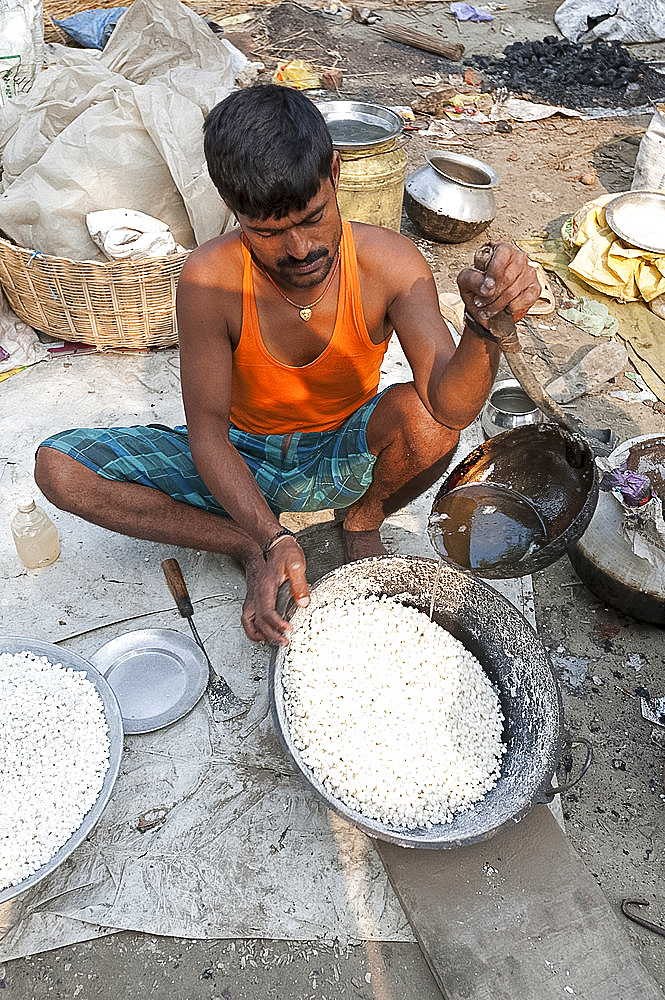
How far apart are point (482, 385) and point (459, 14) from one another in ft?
23.6

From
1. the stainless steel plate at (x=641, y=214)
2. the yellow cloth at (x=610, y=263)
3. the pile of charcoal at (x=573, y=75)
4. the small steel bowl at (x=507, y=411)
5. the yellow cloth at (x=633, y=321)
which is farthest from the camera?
the pile of charcoal at (x=573, y=75)

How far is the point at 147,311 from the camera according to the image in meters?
3.22

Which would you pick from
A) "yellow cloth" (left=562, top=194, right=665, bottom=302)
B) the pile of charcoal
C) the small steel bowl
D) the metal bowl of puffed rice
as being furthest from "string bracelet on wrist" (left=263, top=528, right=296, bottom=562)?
the pile of charcoal

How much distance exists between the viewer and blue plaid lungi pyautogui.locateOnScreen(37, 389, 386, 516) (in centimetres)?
222

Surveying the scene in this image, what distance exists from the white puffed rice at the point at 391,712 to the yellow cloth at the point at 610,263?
8.65 feet

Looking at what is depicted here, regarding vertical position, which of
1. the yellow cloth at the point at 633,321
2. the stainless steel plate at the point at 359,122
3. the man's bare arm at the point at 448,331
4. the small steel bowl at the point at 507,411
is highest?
the man's bare arm at the point at 448,331

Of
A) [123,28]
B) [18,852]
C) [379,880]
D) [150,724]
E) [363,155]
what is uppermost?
[123,28]

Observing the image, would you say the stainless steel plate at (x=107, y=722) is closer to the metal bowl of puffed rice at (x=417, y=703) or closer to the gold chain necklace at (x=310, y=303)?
the metal bowl of puffed rice at (x=417, y=703)

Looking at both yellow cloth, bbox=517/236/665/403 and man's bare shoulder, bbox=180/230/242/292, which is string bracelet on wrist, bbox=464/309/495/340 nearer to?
man's bare shoulder, bbox=180/230/242/292

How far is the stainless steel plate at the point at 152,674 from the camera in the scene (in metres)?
2.06

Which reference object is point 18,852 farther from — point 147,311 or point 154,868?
point 147,311

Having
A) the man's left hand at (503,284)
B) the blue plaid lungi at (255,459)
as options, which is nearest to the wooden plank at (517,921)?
the blue plaid lungi at (255,459)

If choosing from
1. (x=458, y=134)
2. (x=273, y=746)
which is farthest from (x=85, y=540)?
(x=458, y=134)

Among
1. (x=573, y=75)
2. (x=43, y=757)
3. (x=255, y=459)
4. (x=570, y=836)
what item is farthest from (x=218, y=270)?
(x=573, y=75)
